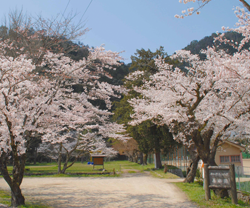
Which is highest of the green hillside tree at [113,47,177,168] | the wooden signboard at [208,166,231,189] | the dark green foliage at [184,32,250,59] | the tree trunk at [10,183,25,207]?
the dark green foliage at [184,32,250,59]

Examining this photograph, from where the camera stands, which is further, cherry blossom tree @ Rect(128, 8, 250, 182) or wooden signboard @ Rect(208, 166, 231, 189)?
cherry blossom tree @ Rect(128, 8, 250, 182)

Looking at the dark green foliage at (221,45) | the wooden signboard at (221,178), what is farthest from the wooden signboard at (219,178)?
the dark green foliage at (221,45)

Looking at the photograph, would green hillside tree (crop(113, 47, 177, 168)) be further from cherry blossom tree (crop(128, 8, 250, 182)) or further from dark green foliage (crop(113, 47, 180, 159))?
cherry blossom tree (crop(128, 8, 250, 182))

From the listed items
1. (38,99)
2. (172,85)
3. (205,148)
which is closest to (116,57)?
(172,85)

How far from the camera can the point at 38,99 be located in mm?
6789

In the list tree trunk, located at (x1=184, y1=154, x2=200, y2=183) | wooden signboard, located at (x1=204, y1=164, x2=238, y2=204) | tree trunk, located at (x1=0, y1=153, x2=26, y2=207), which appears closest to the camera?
tree trunk, located at (x1=0, y1=153, x2=26, y2=207)

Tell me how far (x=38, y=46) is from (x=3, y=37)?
1927 millimetres

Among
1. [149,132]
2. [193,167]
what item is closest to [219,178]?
[193,167]

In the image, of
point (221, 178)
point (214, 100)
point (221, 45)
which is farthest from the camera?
point (221, 45)

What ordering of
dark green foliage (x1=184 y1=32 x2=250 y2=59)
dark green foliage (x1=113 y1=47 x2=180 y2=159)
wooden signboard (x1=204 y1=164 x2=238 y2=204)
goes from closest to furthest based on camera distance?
wooden signboard (x1=204 y1=164 x2=238 y2=204) → dark green foliage (x1=184 y1=32 x2=250 y2=59) → dark green foliage (x1=113 y1=47 x2=180 y2=159)

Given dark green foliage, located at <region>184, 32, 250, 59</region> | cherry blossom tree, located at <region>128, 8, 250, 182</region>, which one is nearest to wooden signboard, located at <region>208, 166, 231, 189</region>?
cherry blossom tree, located at <region>128, 8, 250, 182</region>

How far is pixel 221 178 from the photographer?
6523mm

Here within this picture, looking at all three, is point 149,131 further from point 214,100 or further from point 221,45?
point 214,100

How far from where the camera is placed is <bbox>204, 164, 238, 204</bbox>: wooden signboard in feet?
20.7
